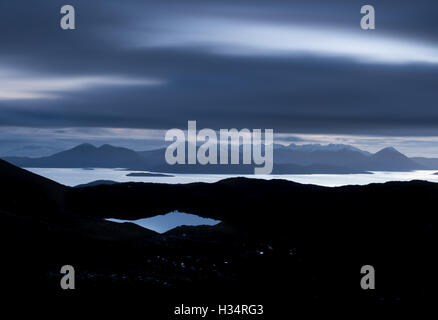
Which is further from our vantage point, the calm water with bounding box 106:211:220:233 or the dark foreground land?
the calm water with bounding box 106:211:220:233

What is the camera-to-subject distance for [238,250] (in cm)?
5700

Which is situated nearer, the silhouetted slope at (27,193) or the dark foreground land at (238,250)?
the dark foreground land at (238,250)

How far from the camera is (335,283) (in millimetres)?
43219

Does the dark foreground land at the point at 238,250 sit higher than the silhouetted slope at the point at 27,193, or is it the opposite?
the silhouetted slope at the point at 27,193

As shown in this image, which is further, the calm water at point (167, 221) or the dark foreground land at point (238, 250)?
the calm water at point (167, 221)

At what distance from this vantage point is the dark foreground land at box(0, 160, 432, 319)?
128 feet

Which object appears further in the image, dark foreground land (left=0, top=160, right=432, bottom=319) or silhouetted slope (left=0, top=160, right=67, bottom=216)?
silhouetted slope (left=0, top=160, right=67, bottom=216)

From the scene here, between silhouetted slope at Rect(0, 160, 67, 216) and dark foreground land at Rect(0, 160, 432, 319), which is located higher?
silhouetted slope at Rect(0, 160, 67, 216)

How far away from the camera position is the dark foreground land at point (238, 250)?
3897 centimetres

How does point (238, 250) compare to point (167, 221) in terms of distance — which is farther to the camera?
point (167, 221)

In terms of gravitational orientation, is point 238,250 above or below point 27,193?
below

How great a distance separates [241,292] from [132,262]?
13572 millimetres
